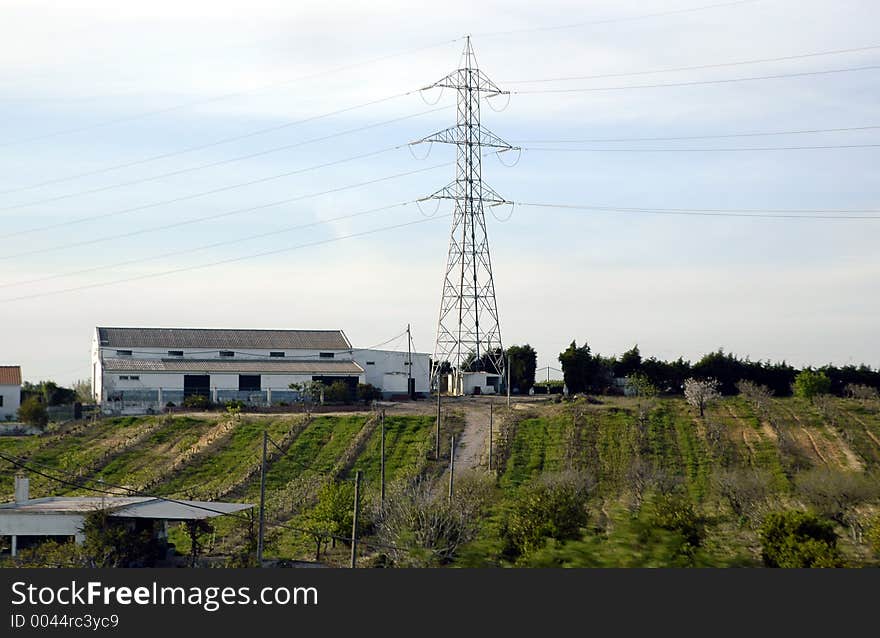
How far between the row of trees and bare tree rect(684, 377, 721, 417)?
10.2 feet

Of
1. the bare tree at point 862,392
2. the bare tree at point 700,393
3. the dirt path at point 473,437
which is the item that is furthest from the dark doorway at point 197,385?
the bare tree at point 862,392

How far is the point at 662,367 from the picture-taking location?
75.6 m

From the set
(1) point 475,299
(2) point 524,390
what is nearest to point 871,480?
(1) point 475,299

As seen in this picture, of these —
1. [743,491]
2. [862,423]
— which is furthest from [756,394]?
[743,491]

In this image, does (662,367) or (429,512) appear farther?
(662,367)

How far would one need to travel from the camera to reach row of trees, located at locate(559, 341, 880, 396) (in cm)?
7550

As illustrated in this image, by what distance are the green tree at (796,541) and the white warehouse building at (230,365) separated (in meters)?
46.4

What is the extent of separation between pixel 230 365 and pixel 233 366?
0.36 metres

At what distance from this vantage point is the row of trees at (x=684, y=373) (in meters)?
75.5

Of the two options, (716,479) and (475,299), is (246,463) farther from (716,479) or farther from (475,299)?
(716,479)

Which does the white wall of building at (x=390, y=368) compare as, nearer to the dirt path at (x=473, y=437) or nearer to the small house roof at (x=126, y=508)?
the dirt path at (x=473, y=437)

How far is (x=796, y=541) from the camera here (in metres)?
27.3

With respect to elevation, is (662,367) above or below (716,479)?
above

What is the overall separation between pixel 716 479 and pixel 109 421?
123 feet
